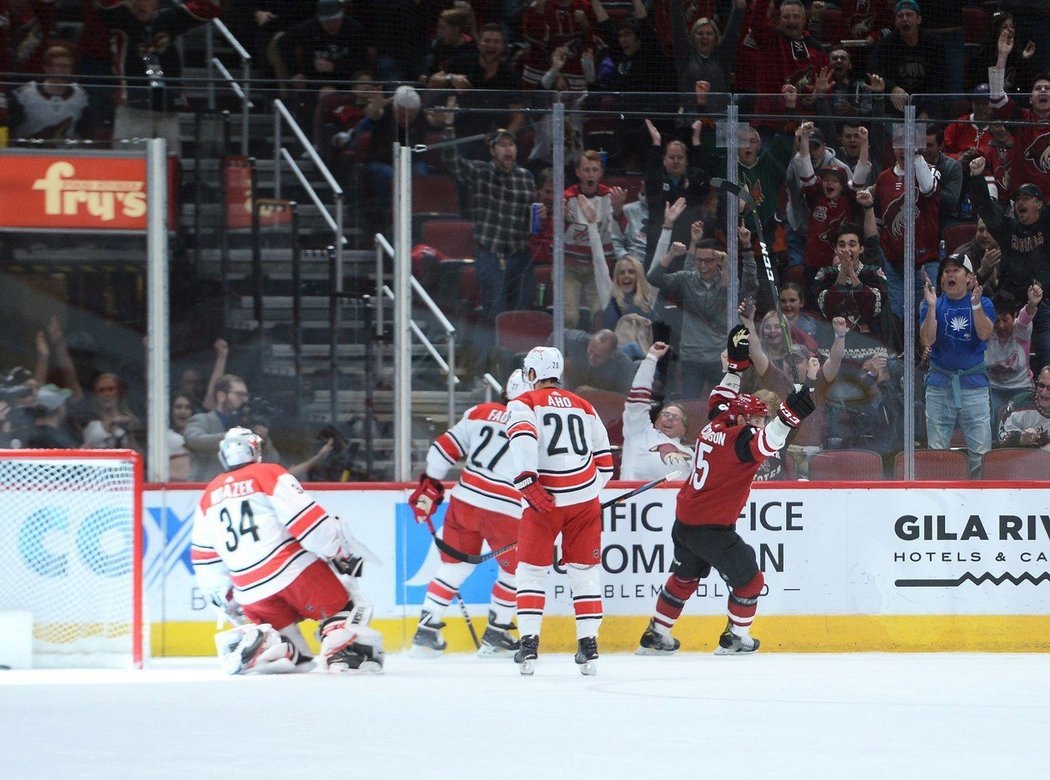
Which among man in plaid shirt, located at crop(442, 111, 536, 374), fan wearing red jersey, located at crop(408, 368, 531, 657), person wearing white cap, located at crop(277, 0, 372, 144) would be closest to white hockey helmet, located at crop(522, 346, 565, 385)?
fan wearing red jersey, located at crop(408, 368, 531, 657)

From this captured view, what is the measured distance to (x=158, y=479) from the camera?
7.21 m

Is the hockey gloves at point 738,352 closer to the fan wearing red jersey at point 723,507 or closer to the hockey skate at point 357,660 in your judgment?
the fan wearing red jersey at point 723,507

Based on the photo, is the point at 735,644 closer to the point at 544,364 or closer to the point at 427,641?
the point at 427,641

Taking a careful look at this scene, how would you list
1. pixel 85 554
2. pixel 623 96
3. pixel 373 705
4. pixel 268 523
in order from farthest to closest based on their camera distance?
pixel 623 96, pixel 85 554, pixel 268 523, pixel 373 705

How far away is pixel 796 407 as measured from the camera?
264 inches

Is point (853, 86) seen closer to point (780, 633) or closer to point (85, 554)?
point (780, 633)

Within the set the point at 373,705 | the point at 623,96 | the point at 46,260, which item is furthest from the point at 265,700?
the point at 623,96

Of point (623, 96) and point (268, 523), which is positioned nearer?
point (268, 523)

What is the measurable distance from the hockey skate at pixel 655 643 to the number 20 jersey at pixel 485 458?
77 cm

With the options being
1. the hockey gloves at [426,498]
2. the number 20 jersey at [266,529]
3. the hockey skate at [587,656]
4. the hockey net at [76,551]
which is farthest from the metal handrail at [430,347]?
the hockey skate at [587,656]

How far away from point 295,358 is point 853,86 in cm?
383

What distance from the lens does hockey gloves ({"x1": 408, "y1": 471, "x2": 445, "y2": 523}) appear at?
705cm

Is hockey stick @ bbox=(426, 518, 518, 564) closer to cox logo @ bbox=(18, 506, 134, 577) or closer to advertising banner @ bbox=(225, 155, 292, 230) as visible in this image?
cox logo @ bbox=(18, 506, 134, 577)

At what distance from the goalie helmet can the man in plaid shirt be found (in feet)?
3.35
